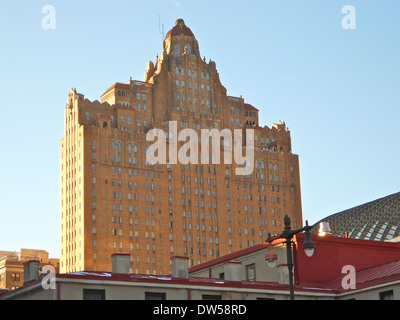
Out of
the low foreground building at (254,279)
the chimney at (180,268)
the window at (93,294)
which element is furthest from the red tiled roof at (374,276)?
the window at (93,294)

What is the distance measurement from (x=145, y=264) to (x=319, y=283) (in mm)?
128859

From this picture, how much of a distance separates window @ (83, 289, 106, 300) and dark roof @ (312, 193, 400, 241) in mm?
66836

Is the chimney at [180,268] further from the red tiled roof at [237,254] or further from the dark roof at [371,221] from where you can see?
the dark roof at [371,221]

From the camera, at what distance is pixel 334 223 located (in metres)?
122

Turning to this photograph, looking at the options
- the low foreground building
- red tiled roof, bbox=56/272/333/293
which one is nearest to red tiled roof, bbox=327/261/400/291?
the low foreground building

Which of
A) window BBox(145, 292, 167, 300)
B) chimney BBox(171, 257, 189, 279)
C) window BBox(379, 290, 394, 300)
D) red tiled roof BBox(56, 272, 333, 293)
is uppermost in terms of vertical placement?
chimney BBox(171, 257, 189, 279)

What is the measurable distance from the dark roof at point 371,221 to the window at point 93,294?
6684 cm

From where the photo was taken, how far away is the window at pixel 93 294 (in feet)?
162

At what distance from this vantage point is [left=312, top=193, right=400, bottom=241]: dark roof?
114 metres

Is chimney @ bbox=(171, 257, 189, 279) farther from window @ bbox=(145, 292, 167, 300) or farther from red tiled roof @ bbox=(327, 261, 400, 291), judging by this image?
red tiled roof @ bbox=(327, 261, 400, 291)
